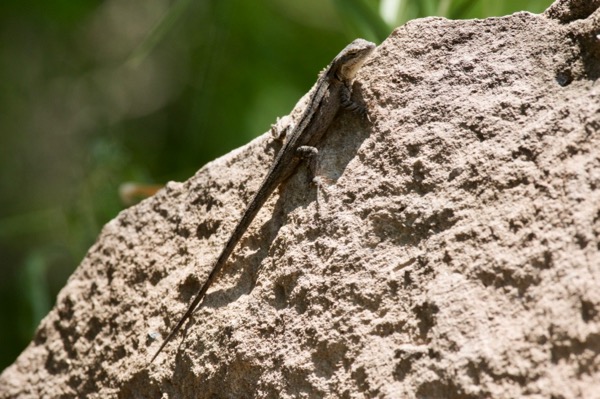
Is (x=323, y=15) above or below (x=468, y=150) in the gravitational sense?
above

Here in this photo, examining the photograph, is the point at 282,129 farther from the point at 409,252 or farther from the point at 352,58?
the point at 409,252

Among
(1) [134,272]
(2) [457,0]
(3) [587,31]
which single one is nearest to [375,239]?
(3) [587,31]

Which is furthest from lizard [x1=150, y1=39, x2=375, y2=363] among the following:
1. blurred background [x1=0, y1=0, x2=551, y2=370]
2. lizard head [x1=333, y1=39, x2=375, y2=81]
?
blurred background [x1=0, y1=0, x2=551, y2=370]

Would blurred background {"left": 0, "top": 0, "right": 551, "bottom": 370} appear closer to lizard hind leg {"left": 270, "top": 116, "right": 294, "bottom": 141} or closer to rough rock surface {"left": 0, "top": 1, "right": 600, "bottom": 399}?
lizard hind leg {"left": 270, "top": 116, "right": 294, "bottom": 141}

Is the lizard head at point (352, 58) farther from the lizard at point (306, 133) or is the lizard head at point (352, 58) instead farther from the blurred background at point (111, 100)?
the blurred background at point (111, 100)

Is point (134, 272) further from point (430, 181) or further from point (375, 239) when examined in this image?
point (430, 181)

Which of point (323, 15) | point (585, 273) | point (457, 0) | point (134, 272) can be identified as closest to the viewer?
point (585, 273)

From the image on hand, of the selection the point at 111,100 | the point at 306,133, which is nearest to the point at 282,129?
the point at 306,133
